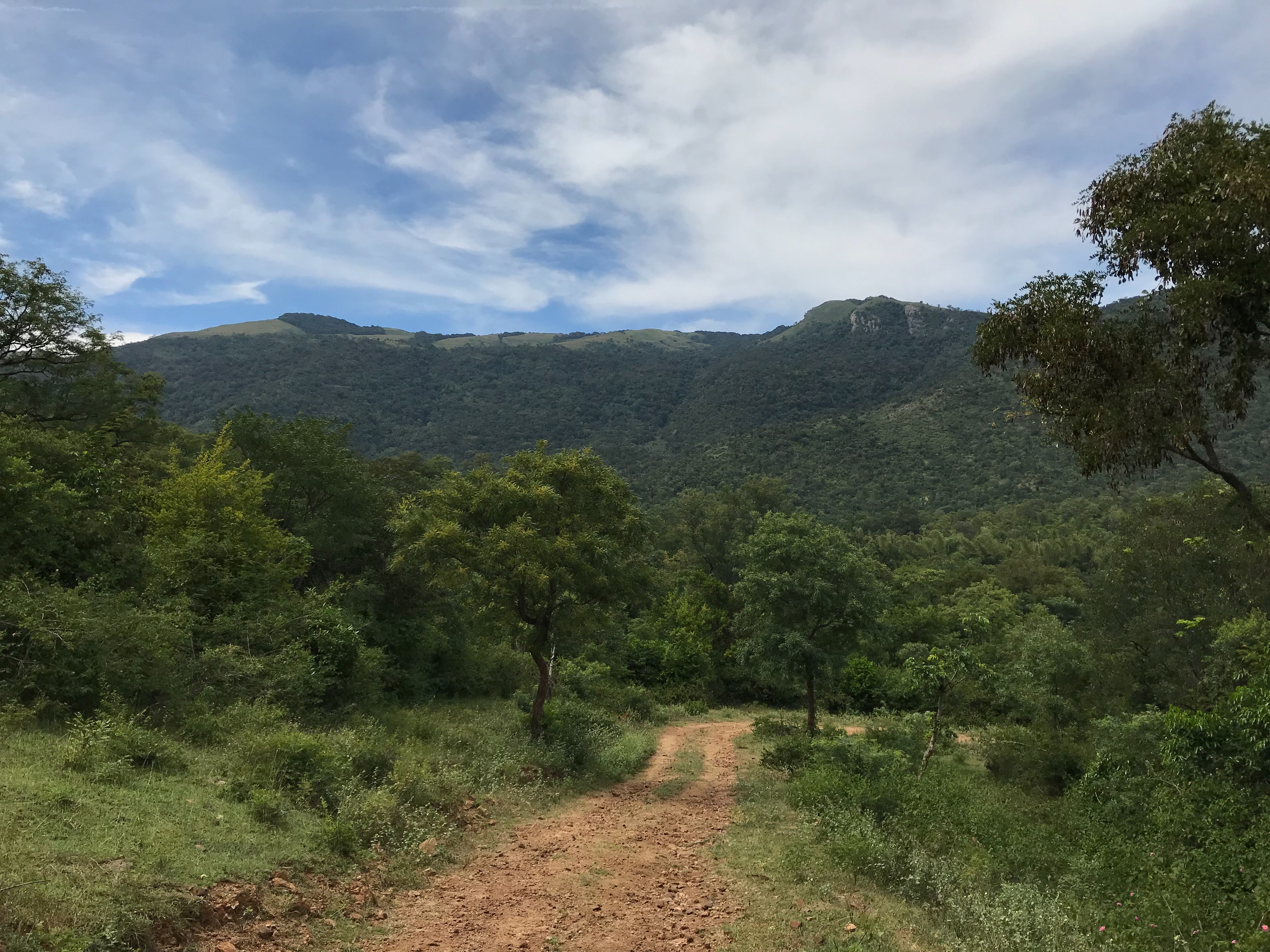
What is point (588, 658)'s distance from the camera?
30.9 m

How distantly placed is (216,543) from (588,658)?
57.4 ft

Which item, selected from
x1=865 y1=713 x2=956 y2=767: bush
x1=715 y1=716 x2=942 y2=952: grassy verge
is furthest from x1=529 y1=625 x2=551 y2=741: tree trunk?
x1=865 y1=713 x2=956 y2=767: bush

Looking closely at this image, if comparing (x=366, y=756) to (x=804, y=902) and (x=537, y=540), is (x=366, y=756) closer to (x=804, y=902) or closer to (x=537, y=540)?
(x=537, y=540)

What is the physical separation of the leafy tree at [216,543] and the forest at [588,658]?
0.11 m

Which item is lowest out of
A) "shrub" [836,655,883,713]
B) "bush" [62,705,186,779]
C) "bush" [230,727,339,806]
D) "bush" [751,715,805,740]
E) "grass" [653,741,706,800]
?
"shrub" [836,655,883,713]

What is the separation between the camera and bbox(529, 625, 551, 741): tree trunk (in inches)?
599

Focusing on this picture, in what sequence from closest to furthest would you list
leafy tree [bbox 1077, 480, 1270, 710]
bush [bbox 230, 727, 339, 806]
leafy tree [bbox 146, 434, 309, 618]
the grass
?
bush [bbox 230, 727, 339, 806], the grass, leafy tree [bbox 146, 434, 309, 618], leafy tree [bbox 1077, 480, 1270, 710]

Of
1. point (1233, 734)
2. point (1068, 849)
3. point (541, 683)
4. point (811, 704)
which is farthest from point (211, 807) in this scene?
point (811, 704)

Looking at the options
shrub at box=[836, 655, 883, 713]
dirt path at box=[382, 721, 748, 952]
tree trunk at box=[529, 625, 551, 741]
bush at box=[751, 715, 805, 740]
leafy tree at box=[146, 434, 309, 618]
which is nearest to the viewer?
dirt path at box=[382, 721, 748, 952]

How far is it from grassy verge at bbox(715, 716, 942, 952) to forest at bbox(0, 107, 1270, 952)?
0.18 metres

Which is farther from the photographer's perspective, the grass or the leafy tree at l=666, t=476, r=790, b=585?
the leafy tree at l=666, t=476, r=790, b=585

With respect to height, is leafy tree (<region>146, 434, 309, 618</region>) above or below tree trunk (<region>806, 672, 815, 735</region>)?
above

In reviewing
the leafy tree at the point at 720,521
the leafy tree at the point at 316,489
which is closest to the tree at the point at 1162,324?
the leafy tree at the point at 316,489

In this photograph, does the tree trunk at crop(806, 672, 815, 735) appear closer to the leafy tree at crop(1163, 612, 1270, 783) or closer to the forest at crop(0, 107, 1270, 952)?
the forest at crop(0, 107, 1270, 952)
